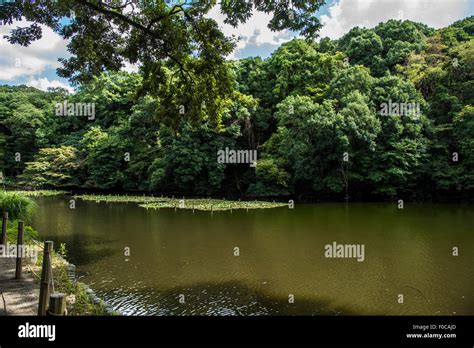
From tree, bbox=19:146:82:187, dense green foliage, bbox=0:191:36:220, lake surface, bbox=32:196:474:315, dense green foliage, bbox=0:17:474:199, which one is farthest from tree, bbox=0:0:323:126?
tree, bbox=19:146:82:187

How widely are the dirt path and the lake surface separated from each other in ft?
5.64

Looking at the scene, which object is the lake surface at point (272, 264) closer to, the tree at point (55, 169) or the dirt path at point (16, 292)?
the dirt path at point (16, 292)

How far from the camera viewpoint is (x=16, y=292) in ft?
21.2

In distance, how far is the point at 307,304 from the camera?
25.6 feet

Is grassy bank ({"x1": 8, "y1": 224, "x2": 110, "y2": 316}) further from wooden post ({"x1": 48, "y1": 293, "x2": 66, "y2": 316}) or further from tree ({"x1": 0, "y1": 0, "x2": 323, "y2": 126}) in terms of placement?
tree ({"x1": 0, "y1": 0, "x2": 323, "y2": 126})

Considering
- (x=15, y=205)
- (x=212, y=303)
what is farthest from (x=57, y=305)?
(x=15, y=205)

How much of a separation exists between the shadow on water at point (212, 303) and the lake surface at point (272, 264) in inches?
0.8

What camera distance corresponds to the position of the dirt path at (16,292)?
5.62 meters

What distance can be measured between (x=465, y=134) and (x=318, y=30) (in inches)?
865

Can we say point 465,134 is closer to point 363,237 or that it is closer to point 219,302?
point 363,237

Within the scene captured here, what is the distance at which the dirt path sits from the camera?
221 inches
